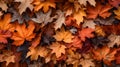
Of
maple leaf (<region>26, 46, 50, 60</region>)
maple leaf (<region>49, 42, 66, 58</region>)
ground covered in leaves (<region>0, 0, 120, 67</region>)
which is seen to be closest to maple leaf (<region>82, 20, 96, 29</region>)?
ground covered in leaves (<region>0, 0, 120, 67</region>)

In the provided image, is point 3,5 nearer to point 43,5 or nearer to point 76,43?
point 43,5

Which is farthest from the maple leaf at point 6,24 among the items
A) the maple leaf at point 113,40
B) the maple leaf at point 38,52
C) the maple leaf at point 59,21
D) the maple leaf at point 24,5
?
the maple leaf at point 113,40

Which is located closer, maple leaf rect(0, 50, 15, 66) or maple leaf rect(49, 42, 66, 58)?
maple leaf rect(49, 42, 66, 58)

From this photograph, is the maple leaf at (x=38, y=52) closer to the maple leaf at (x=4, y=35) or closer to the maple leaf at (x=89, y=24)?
the maple leaf at (x=4, y=35)

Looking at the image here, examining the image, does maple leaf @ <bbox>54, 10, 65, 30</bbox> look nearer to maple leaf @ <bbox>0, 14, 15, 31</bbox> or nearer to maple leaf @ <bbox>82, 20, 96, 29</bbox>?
maple leaf @ <bbox>82, 20, 96, 29</bbox>

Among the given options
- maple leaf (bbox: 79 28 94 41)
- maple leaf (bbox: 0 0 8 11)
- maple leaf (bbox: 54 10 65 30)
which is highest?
maple leaf (bbox: 0 0 8 11)

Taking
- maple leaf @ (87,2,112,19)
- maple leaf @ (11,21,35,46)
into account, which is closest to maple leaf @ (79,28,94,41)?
maple leaf @ (87,2,112,19)

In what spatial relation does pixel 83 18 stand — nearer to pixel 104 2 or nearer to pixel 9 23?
pixel 104 2

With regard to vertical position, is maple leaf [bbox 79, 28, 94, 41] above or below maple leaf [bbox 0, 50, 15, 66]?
above
